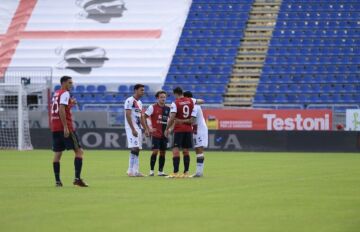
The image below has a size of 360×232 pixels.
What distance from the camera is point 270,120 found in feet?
131

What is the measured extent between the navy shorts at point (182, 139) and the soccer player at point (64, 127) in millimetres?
4052

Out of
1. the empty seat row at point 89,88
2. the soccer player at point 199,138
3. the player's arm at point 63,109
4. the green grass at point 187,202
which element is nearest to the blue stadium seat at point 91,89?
the empty seat row at point 89,88

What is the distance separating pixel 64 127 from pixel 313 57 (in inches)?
1212

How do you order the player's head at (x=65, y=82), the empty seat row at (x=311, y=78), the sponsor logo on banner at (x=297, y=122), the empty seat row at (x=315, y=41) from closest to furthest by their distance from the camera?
the player's head at (x=65, y=82) < the sponsor logo on banner at (x=297, y=122) < the empty seat row at (x=311, y=78) < the empty seat row at (x=315, y=41)

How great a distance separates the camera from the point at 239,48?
48.8 metres

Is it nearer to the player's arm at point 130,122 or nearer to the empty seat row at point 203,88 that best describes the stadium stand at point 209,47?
the empty seat row at point 203,88

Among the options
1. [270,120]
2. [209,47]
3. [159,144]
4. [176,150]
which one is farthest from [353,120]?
[176,150]

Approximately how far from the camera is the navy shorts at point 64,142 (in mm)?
17812

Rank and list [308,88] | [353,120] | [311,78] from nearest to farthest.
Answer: [353,120]
[308,88]
[311,78]

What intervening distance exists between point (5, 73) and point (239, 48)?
1200cm

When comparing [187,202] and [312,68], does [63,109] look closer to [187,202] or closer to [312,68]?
[187,202]

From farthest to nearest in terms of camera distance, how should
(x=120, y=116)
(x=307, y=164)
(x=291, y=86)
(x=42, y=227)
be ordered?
(x=291, y=86) < (x=120, y=116) < (x=307, y=164) < (x=42, y=227)

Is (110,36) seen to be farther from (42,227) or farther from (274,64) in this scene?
(42,227)

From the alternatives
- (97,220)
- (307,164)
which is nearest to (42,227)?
(97,220)
